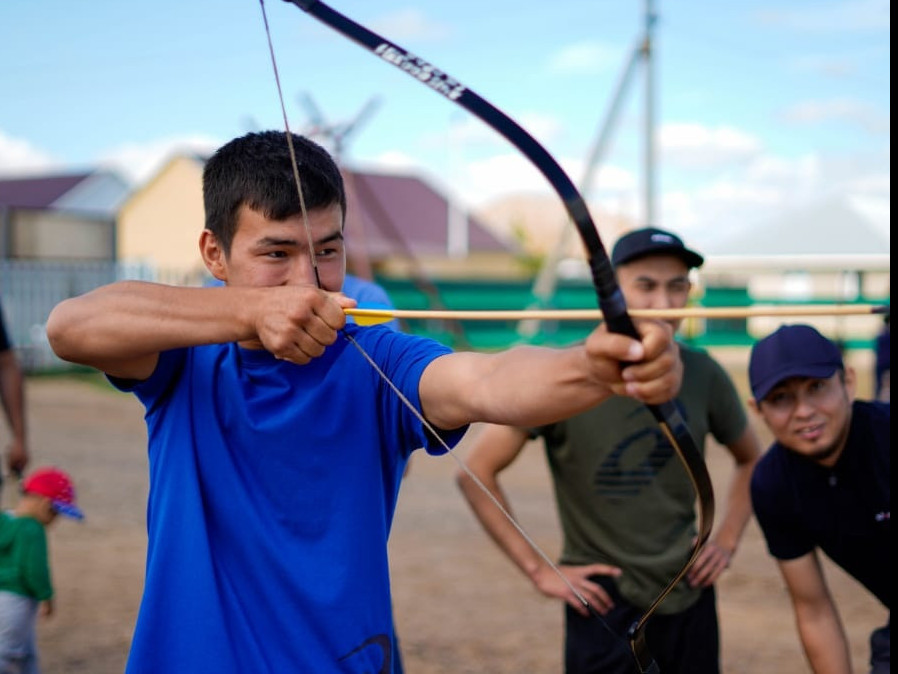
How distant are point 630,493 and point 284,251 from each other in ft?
5.38

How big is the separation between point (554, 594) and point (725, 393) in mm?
859

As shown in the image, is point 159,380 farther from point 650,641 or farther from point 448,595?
point 448,595

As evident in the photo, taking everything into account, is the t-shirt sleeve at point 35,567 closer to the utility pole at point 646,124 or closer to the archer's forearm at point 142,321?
the archer's forearm at point 142,321

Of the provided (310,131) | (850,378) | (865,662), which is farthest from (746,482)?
(310,131)

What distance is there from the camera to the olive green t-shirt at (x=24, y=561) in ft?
11.6

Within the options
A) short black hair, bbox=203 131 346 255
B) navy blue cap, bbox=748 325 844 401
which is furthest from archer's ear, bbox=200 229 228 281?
navy blue cap, bbox=748 325 844 401

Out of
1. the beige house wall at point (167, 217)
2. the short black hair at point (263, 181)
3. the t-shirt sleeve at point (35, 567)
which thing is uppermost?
the beige house wall at point (167, 217)

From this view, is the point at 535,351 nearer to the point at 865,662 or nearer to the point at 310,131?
the point at 865,662

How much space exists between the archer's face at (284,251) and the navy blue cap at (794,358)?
4.30ft

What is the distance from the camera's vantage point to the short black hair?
6.69ft

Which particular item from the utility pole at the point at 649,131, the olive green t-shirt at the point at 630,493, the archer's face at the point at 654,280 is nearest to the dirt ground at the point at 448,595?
the olive green t-shirt at the point at 630,493

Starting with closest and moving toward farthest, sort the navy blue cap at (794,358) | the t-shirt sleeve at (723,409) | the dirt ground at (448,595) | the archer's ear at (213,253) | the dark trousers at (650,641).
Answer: the archer's ear at (213,253)
the navy blue cap at (794,358)
the dark trousers at (650,641)
the t-shirt sleeve at (723,409)
the dirt ground at (448,595)

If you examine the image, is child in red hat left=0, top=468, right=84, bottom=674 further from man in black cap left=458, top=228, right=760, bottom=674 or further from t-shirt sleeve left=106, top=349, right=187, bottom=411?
t-shirt sleeve left=106, top=349, right=187, bottom=411

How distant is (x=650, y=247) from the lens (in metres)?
3.23
